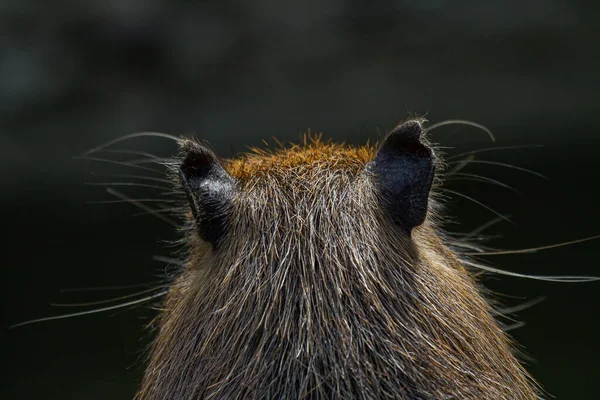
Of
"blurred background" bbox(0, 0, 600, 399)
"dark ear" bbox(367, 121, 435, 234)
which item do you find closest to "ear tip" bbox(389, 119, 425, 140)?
"dark ear" bbox(367, 121, 435, 234)

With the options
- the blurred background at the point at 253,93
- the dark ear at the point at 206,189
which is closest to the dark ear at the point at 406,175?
the dark ear at the point at 206,189

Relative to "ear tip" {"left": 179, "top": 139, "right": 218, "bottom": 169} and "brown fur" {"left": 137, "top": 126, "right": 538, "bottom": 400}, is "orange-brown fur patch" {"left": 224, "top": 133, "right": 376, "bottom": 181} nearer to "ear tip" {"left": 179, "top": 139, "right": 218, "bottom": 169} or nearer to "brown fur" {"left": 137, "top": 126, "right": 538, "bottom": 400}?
"brown fur" {"left": 137, "top": 126, "right": 538, "bottom": 400}

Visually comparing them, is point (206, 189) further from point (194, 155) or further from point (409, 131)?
point (409, 131)

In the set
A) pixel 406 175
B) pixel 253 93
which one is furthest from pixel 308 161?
pixel 253 93

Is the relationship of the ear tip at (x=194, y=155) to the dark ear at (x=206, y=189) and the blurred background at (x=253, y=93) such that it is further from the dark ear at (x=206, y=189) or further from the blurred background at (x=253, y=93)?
the blurred background at (x=253, y=93)

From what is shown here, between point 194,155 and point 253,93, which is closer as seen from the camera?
point 194,155

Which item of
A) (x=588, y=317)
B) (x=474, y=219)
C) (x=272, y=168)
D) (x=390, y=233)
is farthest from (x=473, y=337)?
(x=474, y=219)
